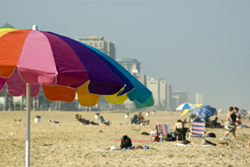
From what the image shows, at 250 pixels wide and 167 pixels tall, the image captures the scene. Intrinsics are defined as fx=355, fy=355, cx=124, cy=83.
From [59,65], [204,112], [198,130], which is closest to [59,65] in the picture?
[59,65]

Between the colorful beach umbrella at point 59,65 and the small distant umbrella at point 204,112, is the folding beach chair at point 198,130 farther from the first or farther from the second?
the small distant umbrella at point 204,112

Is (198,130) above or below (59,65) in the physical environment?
below

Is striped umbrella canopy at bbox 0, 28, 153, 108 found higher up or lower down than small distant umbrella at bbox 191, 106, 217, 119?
higher up

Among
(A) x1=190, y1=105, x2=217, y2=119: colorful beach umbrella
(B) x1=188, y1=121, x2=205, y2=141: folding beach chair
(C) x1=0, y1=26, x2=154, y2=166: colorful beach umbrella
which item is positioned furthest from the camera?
(A) x1=190, y1=105, x2=217, y2=119: colorful beach umbrella

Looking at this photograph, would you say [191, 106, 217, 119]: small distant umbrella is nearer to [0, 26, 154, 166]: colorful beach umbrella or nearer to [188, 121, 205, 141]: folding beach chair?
[188, 121, 205, 141]: folding beach chair

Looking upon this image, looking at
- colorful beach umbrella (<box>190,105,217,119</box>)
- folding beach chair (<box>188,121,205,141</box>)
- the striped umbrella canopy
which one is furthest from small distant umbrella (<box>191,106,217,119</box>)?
the striped umbrella canopy

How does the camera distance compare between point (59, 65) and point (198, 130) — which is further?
point (198, 130)

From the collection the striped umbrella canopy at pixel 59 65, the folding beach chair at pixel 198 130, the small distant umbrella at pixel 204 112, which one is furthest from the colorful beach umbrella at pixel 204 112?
the striped umbrella canopy at pixel 59 65

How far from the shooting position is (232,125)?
513 inches

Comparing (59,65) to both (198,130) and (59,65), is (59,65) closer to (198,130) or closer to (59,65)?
(59,65)

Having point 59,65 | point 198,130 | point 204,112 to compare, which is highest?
point 59,65

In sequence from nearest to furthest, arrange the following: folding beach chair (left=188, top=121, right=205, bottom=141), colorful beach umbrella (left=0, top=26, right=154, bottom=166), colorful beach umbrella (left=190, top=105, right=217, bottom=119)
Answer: colorful beach umbrella (left=0, top=26, right=154, bottom=166) → folding beach chair (left=188, top=121, right=205, bottom=141) → colorful beach umbrella (left=190, top=105, right=217, bottom=119)

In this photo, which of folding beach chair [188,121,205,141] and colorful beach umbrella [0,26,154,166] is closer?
colorful beach umbrella [0,26,154,166]

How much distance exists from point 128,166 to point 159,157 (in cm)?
131
